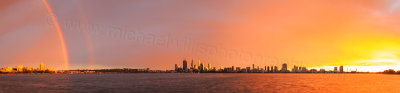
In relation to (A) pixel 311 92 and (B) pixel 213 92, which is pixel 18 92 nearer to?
(B) pixel 213 92

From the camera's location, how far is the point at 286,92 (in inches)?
3221

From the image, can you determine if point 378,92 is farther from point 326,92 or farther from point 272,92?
point 272,92

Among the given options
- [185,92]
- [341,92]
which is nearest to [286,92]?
[341,92]

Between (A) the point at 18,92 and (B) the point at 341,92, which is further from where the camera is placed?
(B) the point at 341,92

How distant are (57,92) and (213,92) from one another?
42.3 m

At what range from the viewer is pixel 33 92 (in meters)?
80.4

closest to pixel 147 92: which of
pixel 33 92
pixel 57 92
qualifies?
pixel 57 92

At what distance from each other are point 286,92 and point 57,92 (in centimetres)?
6227

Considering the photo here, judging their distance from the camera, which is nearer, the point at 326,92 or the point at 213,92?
the point at 213,92

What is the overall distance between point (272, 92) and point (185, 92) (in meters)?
23.6

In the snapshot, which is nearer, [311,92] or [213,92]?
[213,92]

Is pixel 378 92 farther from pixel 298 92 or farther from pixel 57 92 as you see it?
pixel 57 92

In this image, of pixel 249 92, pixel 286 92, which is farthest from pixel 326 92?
→ pixel 249 92

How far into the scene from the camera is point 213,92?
259 ft
